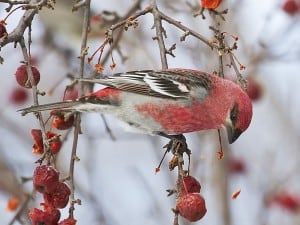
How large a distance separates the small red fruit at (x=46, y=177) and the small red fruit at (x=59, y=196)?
0.04 m

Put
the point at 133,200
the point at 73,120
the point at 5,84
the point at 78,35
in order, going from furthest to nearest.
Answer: the point at 5,84 < the point at 133,200 < the point at 78,35 < the point at 73,120

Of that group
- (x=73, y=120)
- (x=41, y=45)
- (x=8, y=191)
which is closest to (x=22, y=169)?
(x=8, y=191)

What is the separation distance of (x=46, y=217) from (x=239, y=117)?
2.43 ft

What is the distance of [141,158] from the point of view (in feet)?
26.9

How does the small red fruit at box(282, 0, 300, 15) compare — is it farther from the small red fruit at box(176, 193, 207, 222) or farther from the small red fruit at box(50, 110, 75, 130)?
the small red fruit at box(176, 193, 207, 222)

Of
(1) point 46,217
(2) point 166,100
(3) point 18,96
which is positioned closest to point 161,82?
(2) point 166,100

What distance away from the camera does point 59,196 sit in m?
2.00

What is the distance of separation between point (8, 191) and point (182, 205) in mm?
2222

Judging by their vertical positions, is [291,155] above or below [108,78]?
above

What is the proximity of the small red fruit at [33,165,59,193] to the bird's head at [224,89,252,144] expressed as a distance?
638mm

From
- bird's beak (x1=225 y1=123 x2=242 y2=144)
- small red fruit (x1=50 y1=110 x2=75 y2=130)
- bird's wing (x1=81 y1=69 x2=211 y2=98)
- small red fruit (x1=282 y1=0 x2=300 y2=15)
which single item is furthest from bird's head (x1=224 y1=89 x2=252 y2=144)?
small red fruit (x1=282 y1=0 x2=300 y2=15)

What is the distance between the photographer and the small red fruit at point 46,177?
193 centimetres

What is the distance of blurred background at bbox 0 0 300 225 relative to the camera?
3678mm

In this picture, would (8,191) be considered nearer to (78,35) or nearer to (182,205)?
(78,35)
